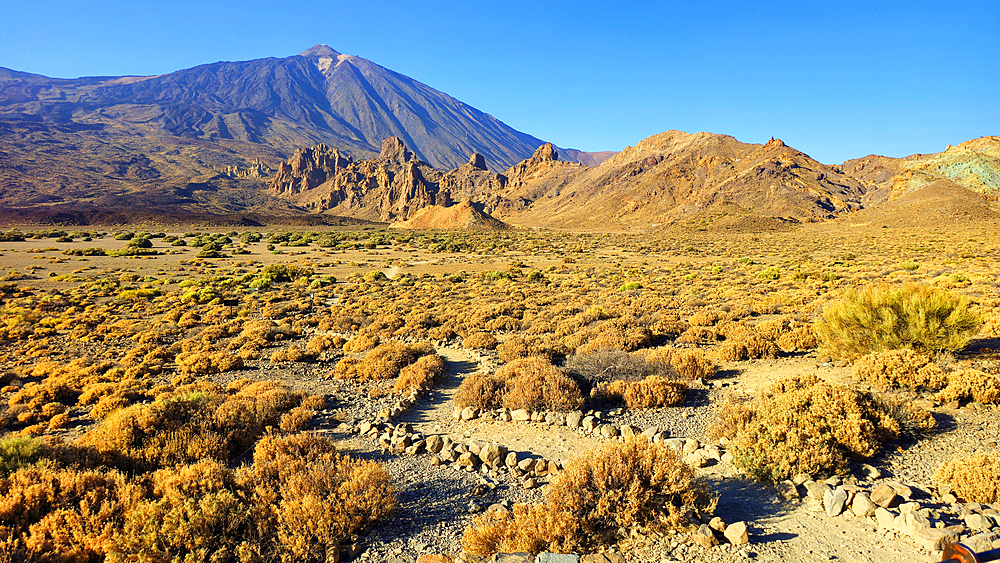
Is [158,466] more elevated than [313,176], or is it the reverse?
[313,176]

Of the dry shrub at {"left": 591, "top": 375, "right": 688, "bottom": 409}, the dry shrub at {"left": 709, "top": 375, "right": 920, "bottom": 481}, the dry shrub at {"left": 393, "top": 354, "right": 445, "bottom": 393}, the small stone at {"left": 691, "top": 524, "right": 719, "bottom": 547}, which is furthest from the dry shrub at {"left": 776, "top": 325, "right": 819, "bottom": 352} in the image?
the dry shrub at {"left": 393, "top": 354, "right": 445, "bottom": 393}

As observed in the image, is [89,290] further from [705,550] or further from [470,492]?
[705,550]

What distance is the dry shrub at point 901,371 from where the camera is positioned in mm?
6421

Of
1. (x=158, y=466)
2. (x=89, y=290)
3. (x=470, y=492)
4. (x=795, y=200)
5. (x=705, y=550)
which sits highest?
(x=795, y=200)

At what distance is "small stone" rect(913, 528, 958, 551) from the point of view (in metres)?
3.52

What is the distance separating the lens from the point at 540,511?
13.4ft

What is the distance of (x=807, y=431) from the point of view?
16.2 ft

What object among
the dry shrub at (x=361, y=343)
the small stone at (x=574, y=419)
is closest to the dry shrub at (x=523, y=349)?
the small stone at (x=574, y=419)

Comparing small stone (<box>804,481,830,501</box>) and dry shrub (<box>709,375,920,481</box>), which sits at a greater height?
dry shrub (<box>709,375,920,481</box>)

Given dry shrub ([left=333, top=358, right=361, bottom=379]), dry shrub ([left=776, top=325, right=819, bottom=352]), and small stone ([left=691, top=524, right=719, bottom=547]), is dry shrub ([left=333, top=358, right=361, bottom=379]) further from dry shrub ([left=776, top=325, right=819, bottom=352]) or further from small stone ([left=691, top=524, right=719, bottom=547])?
dry shrub ([left=776, top=325, right=819, bottom=352])

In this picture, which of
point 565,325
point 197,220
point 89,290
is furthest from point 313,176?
point 565,325

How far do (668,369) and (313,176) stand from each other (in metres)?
170

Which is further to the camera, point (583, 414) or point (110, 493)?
point (583, 414)

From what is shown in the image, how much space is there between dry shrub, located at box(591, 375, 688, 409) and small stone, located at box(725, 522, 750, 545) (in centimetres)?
339
